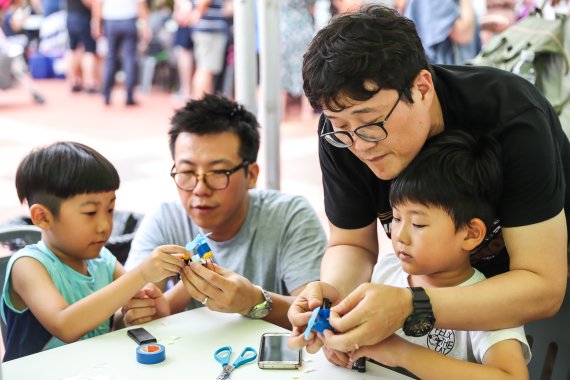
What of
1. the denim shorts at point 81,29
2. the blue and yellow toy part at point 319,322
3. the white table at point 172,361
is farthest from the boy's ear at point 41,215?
the denim shorts at point 81,29

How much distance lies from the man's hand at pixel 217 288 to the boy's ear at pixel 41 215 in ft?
1.53

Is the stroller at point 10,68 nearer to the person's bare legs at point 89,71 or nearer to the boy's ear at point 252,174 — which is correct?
the person's bare legs at point 89,71

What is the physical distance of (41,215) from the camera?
2016mm

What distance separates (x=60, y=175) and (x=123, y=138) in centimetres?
543

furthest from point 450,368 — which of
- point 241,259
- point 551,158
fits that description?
point 241,259

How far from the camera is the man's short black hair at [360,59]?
1488mm

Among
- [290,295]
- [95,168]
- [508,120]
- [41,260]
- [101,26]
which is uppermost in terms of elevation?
[101,26]

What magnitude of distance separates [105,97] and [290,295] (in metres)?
7.65

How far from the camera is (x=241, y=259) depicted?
227cm

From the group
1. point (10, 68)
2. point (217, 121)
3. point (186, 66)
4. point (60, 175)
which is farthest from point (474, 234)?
point (10, 68)

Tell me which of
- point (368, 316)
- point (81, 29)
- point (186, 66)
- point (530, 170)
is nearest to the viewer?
point (368, 316)

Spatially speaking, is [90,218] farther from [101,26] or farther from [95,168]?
[101,26]

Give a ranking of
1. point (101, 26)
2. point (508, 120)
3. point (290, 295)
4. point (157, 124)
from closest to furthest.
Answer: point (508, 120)
point (290, 295)
point (157, 124)
point (101, 26)

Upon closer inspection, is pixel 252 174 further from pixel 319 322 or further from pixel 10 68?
pixel 10 68
